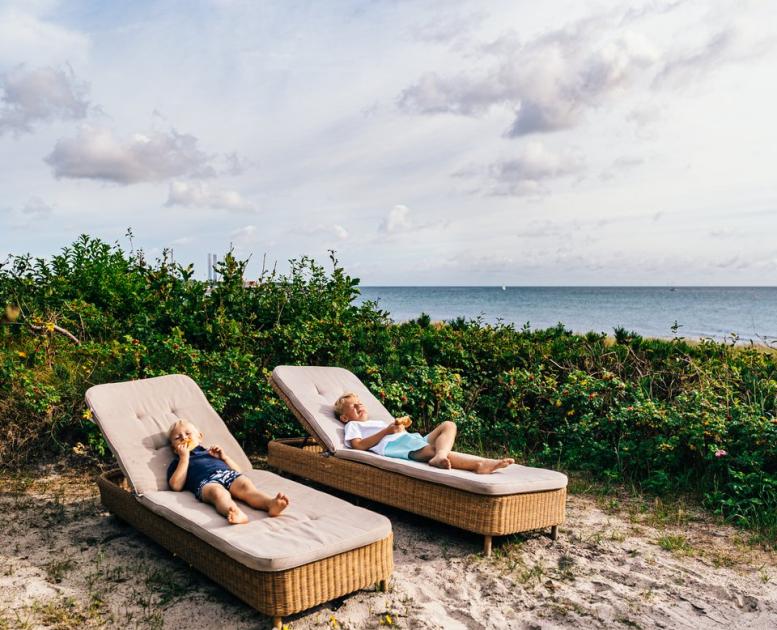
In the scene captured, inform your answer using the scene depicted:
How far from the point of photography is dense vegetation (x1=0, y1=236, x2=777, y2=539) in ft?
18.8

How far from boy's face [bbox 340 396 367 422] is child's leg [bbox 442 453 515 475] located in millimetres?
1074

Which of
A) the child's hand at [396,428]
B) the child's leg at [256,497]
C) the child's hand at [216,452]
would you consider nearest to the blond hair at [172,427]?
the child's hand at [216,452]

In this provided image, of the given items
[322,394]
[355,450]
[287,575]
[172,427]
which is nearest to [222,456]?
[172,427]

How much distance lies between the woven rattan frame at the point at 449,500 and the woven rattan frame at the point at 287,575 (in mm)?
→ 797

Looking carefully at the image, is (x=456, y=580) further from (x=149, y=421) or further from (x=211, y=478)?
(x=149, y=421)

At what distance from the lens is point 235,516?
368cm

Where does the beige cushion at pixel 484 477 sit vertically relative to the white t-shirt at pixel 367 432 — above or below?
below

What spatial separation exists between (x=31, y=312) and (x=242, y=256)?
258 cm

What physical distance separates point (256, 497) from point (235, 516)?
0.28 m

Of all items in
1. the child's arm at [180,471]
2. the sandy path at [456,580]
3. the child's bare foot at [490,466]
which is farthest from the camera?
the child's bare foot at [490,466]

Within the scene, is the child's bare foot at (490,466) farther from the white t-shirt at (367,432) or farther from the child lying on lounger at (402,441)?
the white t-shirt at (367,432)

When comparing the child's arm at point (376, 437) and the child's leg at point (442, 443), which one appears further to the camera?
the child's arm at point (376, 437)

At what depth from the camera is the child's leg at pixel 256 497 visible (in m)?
3.81

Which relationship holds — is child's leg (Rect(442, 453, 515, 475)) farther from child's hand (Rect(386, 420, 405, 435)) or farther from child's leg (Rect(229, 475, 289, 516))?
child's leg (Rect(229, 475, 289, 516))
